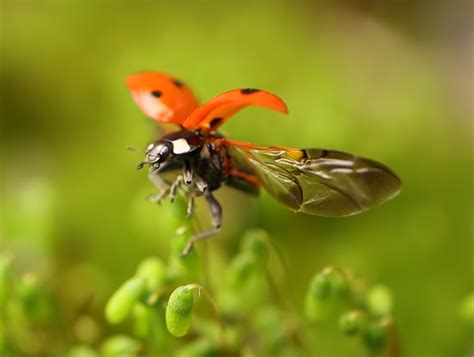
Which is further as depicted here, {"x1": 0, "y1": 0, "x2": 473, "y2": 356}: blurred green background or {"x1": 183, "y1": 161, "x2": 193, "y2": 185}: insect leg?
{"x1": 0, "y1": 0, "x2": 473, "y2": 356}: blurred green background

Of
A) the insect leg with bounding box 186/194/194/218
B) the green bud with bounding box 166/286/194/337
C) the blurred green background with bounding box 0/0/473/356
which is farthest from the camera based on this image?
the blurred green background with bounding box 0/0/473/356

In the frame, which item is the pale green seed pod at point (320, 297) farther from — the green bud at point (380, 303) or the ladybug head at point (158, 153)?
the ladybug head at point (158, 153)

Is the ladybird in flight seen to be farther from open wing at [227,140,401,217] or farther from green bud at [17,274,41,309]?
green bud at [17,274,41,309]

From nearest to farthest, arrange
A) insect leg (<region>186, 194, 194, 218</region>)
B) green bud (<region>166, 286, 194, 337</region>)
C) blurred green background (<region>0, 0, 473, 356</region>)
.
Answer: green bud (<region>166, 286, 194, 337</region>) < insect leg (<region>186, 194, 194, 218</region>) < blurred green background (<region>0, 0, 473, 356</region>)

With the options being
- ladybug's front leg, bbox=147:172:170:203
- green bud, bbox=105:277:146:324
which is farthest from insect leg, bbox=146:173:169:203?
green bud, bbox=105:277:146:324

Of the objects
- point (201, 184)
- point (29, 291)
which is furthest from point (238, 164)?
point (29, 291)

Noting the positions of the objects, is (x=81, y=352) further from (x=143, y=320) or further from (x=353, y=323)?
(x=353, y=323)
